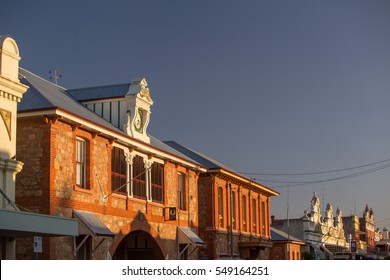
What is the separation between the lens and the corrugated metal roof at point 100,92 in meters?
38.4

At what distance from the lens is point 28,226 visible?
75.4 feet

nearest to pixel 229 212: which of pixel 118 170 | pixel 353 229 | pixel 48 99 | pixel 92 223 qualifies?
pixel 118 170

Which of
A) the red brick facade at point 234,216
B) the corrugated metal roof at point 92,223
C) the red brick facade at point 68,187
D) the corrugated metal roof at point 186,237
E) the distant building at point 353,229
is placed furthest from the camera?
the distant building at point 353,229

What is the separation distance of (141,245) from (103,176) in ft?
28.3

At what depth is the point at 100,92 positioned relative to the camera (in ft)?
128

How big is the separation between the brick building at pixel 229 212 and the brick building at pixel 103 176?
2719 millimetres

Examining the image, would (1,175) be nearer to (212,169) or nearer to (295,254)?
(212,169)

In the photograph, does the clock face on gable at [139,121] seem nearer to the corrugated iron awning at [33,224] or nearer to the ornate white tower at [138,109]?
the ornate white tower at [138,109]

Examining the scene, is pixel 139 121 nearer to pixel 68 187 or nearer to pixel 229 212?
pixel 68 187

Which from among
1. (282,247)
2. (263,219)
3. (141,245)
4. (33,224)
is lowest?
(141,245)

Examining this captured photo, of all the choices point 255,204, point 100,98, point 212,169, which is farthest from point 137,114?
point 255,204

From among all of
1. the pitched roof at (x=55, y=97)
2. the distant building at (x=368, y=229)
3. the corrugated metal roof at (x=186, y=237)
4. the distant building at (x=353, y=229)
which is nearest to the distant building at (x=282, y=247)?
the corrugated metal roof at (x=186, y=237)
